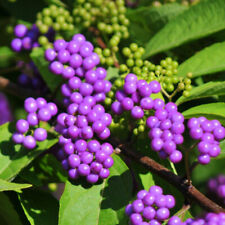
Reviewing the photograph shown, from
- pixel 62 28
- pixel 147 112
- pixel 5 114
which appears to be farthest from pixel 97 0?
pixel 5 114

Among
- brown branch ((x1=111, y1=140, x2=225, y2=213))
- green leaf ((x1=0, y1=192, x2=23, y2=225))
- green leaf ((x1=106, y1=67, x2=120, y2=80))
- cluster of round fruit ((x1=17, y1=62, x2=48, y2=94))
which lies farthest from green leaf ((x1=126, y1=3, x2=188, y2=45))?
green leaf ((x1=0, y1=192, x2=23, y2=225))

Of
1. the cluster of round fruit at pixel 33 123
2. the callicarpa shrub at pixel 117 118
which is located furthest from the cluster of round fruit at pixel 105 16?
the cluster of round fruit at pixel 33 123

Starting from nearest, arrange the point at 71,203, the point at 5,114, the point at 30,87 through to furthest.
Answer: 1. the point at 71,203
2. the point at 30,87
3. the point at 5,114

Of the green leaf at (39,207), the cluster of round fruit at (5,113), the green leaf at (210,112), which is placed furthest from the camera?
the cluster of round fruit at (5,113)

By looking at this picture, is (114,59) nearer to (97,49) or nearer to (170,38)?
(97,49)

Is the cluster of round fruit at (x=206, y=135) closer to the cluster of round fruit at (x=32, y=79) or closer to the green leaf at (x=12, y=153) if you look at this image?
the green leaf at (x=12, y=153)

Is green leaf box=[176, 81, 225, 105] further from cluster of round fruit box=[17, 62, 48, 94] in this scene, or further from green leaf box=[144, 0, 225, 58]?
cluster of round fruit box=[17, 62, 48, 94]
